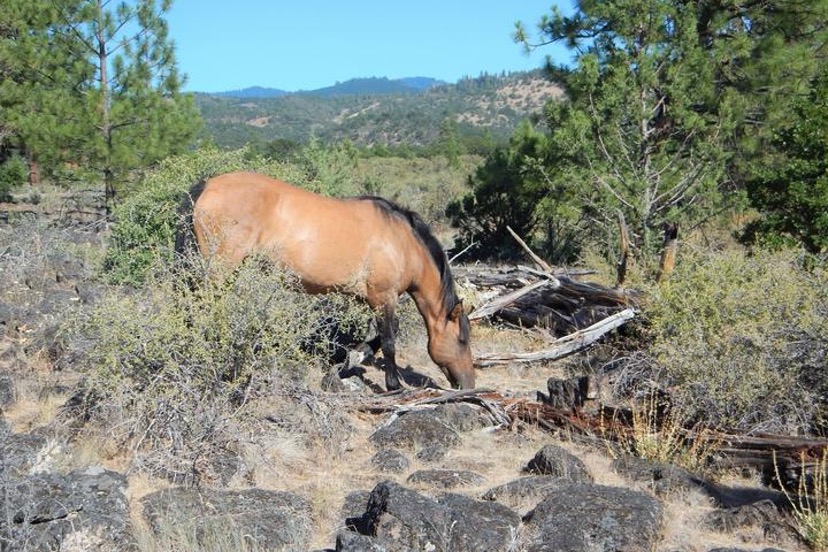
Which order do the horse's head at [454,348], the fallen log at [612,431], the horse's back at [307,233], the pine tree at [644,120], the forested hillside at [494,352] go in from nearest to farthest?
the forested hillside at [494,352], the fallen log at [612,431], the horse's back at [307,233], the horse's head at [454,348], the pine tree at [644,120]

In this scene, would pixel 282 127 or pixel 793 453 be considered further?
pixel 282 127

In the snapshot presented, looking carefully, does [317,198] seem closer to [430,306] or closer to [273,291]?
[430,306]

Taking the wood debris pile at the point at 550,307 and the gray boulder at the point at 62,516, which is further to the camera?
the wood debris pile at the point at 550,307

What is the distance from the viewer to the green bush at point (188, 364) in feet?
17.3

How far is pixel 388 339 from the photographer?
7.88m

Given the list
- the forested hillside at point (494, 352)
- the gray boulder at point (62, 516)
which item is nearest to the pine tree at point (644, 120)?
the forested hillside at point (494, 352)

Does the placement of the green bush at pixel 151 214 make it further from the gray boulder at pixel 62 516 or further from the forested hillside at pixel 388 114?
the forested hillside at pixel 388 114

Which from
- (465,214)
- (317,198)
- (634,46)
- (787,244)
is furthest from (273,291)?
(465,214)

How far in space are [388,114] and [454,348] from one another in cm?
10429

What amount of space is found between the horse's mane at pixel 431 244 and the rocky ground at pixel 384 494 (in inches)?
48.3

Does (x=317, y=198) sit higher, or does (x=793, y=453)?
(x=317, y=198)

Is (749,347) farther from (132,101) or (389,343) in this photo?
(132,101)

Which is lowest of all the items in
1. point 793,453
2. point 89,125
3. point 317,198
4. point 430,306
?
point 793,453

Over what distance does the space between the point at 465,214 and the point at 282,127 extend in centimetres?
10836
